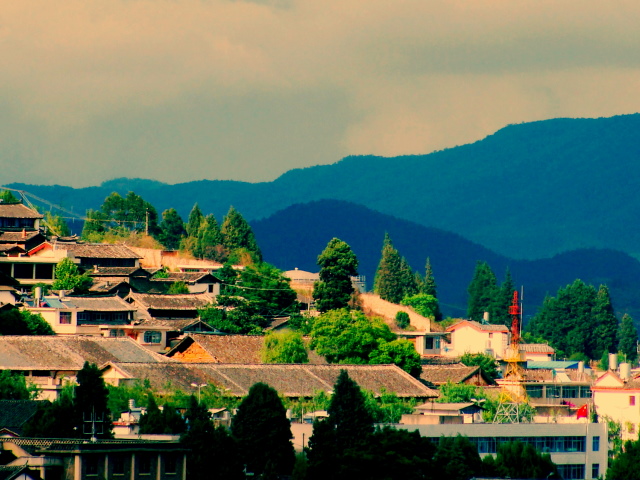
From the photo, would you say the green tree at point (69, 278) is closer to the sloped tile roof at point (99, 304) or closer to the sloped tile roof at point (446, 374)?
the sloped tile roof at point (99, 304)

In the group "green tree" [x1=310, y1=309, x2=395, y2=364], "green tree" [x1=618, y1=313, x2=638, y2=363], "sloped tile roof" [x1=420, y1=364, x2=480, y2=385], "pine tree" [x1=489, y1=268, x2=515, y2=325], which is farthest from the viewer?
"green tree" [x1=618, y1=313, x2=638, y2=363]

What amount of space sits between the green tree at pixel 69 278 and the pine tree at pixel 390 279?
35.9m

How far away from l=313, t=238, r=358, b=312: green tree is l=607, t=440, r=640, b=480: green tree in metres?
37.8

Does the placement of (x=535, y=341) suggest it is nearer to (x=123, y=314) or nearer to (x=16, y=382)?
(x=123, y=314)

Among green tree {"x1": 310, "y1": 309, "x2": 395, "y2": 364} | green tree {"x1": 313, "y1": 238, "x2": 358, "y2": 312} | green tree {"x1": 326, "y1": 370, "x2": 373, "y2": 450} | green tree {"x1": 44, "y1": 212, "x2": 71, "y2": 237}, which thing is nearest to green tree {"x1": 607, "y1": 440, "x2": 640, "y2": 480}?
green tree {"x1": 326, "y1": 370, "x2": 373, "y2": 450}

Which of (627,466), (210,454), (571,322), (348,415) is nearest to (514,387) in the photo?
(627,466)

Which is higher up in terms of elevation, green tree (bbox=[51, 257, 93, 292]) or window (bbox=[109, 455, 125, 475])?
green tree (bbox=[51, 257, 93, 292])

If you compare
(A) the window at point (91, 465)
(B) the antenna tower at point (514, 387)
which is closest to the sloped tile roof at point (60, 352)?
(B) the antenna tower at point (514, 387)

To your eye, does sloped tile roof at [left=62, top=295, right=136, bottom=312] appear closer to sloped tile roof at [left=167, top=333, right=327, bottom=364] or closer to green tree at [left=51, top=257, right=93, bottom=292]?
green tree at [left=51, top=257, right=93, bottom=292]

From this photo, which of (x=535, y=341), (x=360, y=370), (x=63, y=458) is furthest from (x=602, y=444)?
(x=535, y=341)

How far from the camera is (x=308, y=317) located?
315 ft

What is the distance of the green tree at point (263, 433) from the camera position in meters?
54.1

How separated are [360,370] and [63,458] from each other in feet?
101

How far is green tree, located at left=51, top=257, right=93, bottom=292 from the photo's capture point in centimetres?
9256
